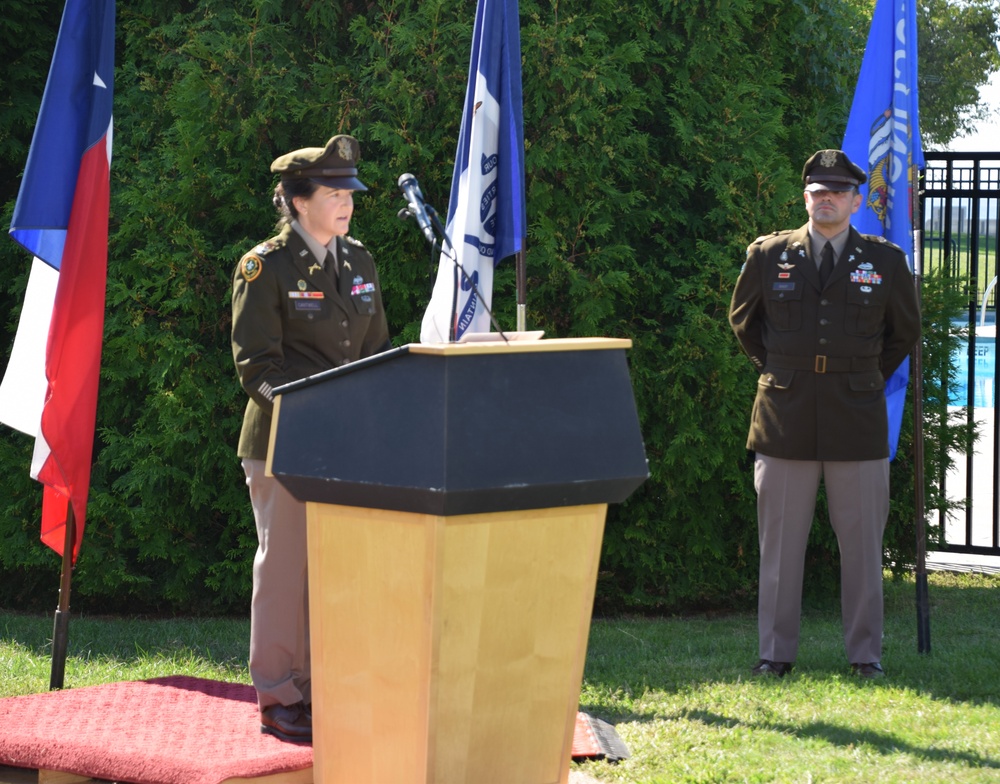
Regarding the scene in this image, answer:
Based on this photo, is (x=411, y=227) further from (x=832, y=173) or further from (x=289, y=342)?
(x=289, y=342)

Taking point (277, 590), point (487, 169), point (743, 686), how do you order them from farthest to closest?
point (487, 169), point (743, 686), point (277, 590)

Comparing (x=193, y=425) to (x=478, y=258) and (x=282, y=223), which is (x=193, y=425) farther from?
(x=282, y=223)

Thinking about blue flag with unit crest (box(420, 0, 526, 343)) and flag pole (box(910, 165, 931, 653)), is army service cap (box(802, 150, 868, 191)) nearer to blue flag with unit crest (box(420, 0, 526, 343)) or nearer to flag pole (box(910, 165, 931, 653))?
flag pole (box(910, 165, 931, 653))

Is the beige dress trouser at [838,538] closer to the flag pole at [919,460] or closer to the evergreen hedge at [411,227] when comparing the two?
the flag pole at [919,460]

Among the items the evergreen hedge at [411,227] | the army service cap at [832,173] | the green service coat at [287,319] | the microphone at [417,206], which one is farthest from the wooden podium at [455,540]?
the evergreen hedge at [411,227]

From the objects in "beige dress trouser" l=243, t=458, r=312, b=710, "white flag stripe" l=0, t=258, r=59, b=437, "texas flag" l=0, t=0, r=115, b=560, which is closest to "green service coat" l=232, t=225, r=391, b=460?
"beige dress trouser" l=243, t=458, r=312, b=710

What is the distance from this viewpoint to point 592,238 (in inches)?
274

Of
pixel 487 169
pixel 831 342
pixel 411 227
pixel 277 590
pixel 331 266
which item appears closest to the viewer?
pixel 277 590

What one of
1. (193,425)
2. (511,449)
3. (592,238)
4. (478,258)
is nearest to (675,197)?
(592,238)

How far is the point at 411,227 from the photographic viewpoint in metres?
6.66

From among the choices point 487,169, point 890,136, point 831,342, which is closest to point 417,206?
point 487,169

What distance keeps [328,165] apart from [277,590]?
139 centimetres

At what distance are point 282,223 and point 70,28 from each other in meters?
1.58

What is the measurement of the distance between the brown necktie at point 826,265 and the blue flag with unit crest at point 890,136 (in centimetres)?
71
